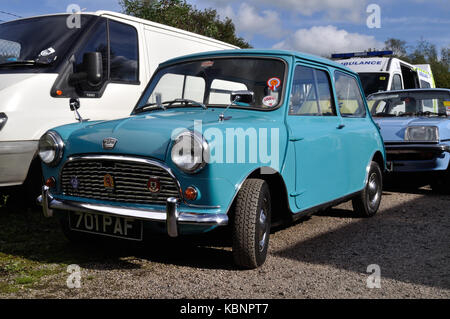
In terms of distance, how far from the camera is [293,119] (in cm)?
435

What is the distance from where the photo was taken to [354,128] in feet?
18.0

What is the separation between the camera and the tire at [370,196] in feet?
19.3

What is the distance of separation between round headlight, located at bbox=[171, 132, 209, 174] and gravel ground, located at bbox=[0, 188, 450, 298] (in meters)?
0.83

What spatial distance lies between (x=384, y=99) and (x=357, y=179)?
3.91 meters

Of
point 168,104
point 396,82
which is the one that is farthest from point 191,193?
point 396,82

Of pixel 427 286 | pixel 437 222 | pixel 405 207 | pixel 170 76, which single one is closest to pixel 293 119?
pixel 170 76

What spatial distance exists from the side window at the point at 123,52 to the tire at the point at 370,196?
10.1 ft

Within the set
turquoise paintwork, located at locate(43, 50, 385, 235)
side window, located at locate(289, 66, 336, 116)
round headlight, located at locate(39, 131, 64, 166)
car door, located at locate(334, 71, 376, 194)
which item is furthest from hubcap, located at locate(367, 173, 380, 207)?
round headlight, located at locate(39, 131, 64, 166)

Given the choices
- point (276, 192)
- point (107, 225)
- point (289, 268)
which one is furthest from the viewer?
point (276, 192)

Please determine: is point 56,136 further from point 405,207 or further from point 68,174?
point 405,207

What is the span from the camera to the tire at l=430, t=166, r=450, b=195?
7605 millimetres

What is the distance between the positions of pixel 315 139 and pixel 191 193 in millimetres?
1600

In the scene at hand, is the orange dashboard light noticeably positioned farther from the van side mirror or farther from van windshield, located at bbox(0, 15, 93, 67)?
van windshield, located at bbox(0, 15, 93, 67)

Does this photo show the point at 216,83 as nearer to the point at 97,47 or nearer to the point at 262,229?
the point at 262,229
